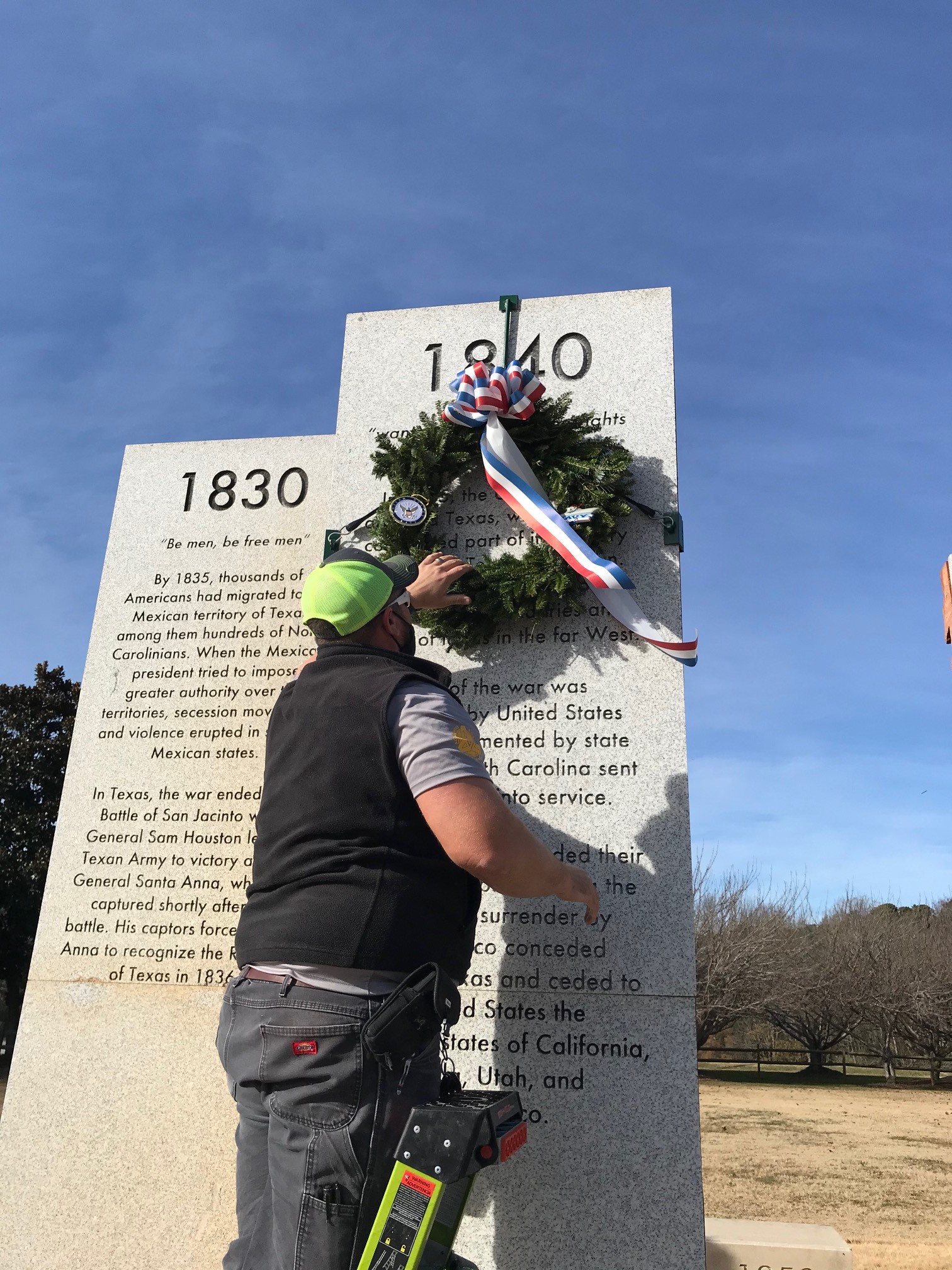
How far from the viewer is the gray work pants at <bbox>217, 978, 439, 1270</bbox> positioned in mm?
1983

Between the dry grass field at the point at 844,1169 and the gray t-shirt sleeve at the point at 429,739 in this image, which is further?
the dry grass field at the point at 844,1169

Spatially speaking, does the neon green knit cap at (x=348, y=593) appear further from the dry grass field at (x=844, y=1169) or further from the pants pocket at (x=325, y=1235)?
the dry grass field at (x=844, y=1169)

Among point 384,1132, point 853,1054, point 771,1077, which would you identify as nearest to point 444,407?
point 384,1132

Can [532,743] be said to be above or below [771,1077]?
above

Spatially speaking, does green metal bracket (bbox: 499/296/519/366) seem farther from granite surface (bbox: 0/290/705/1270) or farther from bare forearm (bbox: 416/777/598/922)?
bare forearm (bbox: 416/777/598/922)

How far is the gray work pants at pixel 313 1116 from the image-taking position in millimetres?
1983

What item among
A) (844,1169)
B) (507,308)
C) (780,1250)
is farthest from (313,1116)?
(844,1169)

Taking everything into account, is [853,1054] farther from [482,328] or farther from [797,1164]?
[482,328]

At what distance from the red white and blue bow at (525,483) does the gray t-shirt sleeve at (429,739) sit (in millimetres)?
1488

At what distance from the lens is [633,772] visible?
3.61 metres

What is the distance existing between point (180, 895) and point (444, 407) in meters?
2.37

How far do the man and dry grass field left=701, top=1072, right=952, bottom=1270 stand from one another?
670 cm

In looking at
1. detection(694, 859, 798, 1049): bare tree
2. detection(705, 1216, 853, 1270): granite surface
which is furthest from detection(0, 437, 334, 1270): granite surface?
detection(694, 859, 798, 1049): bare tree

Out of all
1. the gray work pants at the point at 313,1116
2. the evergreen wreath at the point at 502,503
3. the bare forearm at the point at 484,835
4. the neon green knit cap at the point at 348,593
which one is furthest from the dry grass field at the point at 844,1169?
the neon green knit cap at the point at 348,593
